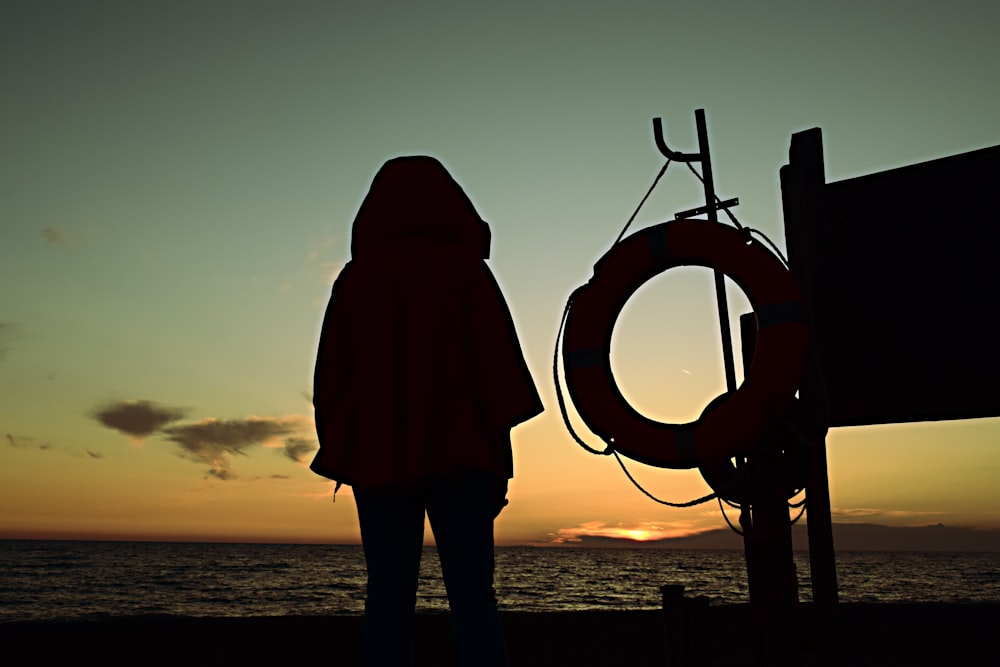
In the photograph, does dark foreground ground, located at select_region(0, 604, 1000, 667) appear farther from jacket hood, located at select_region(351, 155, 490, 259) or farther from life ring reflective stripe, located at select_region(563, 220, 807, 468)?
jacket hood, located at select_region(351, 155, 490, 259)

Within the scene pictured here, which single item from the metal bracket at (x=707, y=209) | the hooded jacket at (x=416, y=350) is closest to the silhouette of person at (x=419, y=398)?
the hooded jacket at (x=416, y=350)

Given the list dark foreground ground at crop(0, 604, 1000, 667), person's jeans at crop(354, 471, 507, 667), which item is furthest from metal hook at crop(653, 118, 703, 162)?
person's jeans at crop(354, 471, 507, 667)

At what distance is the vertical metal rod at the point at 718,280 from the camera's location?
3860mm

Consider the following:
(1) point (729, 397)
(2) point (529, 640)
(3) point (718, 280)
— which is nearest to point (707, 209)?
(3) point (718, 280)

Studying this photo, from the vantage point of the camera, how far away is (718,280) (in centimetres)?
407

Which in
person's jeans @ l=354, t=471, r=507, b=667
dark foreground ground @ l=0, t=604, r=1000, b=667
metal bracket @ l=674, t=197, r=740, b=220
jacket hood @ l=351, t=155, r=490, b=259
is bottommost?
dark foreground ground @ l=0, t=604, r=1000, b=667

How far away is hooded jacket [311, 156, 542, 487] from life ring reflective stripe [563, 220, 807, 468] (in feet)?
6.33

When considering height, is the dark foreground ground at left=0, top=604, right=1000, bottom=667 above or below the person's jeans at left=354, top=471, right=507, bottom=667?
below

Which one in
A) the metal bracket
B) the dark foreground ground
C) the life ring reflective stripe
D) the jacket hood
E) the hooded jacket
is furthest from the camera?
the dark foreground ground

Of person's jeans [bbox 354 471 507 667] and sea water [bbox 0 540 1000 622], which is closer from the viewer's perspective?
person's jeans [bbox 354 471 507 667]

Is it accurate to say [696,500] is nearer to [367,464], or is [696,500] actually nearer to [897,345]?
[897,345]

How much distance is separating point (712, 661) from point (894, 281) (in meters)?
3.02

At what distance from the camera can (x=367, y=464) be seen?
164 centimetres

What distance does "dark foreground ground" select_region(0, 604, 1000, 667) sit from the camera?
18.8ft
